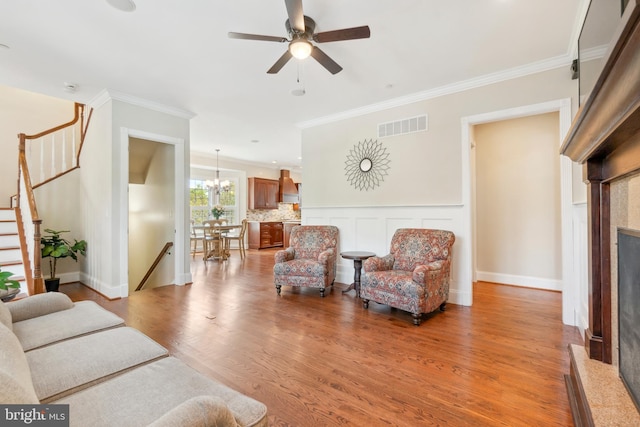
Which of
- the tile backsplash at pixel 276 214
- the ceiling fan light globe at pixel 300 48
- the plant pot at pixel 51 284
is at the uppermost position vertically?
the ceiling fan light globe at pixel 300 48

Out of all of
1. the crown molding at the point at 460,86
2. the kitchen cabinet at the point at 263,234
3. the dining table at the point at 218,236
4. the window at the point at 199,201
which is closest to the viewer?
the crown molding at the point at 460,86

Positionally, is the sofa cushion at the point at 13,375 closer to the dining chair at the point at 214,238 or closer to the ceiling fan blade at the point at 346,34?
→ the ceiling fan blade at the point at 346,34

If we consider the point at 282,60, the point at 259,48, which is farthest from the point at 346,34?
the point at 259,48

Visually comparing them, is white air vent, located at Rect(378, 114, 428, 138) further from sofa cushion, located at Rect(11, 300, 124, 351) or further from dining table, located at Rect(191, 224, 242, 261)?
dining table, located at Rect(191, 224, 242, 261)

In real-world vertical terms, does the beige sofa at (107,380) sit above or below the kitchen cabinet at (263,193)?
below

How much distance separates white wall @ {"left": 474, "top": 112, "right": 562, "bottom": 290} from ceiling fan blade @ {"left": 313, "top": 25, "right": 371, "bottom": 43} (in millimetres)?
3433

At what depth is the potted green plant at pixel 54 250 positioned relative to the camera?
4.12 metres

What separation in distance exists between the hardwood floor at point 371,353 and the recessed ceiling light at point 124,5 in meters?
2.78

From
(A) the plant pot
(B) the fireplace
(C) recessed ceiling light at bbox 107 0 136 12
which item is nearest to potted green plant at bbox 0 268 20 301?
(A) the plant pot

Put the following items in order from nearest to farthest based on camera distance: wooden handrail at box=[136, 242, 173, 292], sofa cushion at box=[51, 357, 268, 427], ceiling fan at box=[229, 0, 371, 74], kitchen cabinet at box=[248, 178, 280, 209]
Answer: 1. sofa cushion at box=[51, 357, 268, 427]
2. ceiling fan at box=[229, 0, 371, 74]
3. wooden handrail at box=[136, 242, 173, 292]
4. kitchen cabinet at box=[248, 178, 280, 209]

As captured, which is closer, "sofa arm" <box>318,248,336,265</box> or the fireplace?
the fireplace

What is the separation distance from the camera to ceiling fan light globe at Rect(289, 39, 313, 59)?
7.56ft

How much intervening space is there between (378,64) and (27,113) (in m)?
6.13

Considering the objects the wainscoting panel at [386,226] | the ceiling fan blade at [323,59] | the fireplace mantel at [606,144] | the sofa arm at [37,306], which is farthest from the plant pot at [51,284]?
the fireplace mantel at [606,144]
